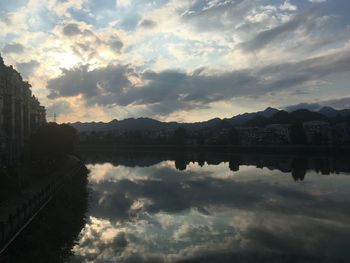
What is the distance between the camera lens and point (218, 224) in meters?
38.4

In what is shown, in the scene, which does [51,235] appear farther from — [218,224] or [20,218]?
[218,224]

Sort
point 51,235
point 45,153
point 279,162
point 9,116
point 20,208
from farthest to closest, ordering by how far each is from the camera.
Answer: point 279,162 < point 45,153 < point 9,116 < point 20,208 < point 51,235

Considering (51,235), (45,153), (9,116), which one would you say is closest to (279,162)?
(45,153)

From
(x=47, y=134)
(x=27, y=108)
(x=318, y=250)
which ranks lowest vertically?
(x=318, y=250)

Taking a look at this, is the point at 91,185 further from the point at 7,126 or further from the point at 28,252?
the point at 28,252

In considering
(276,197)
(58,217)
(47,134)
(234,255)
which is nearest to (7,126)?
(47,134)

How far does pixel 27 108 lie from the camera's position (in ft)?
359

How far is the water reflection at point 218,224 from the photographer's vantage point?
29469mm

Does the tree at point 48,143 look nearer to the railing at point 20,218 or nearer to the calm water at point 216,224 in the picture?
the calm water at point 216,224

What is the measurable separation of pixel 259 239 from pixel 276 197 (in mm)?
22725

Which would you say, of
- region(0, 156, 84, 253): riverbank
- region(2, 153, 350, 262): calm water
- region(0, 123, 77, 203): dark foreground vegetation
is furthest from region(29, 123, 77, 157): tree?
region(0, 156, 84, 253): riverbank

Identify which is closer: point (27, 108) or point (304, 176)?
point (304, 176)

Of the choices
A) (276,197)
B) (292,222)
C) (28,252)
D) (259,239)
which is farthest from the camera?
(276,197)

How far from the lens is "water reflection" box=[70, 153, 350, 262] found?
29469mm
